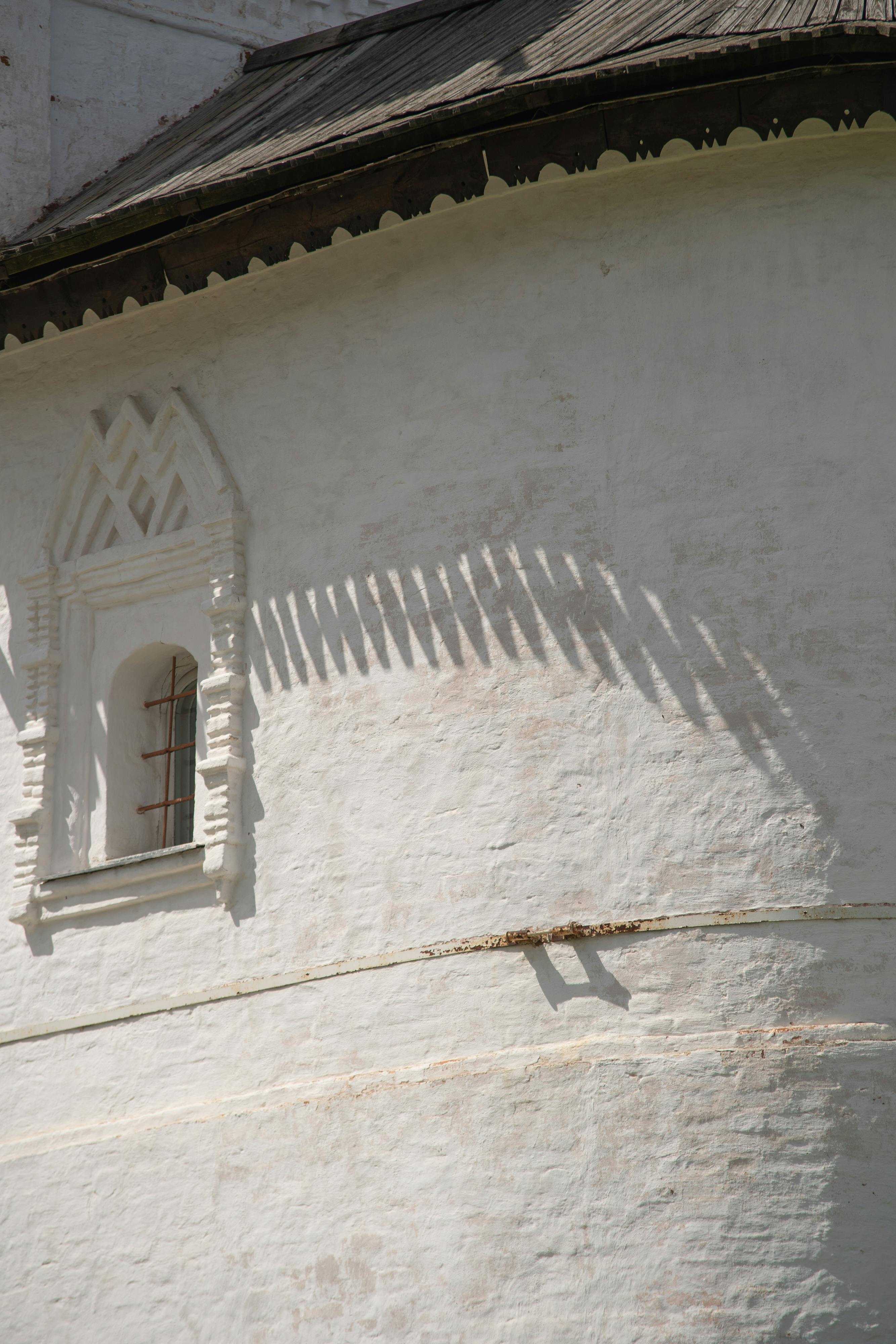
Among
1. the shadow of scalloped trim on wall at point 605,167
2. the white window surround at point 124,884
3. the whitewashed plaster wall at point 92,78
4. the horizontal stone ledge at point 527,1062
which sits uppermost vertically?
the whitewashed plaster wall at point 92,78

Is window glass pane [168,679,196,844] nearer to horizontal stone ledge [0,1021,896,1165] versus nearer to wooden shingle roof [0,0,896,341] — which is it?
horizontal stone ledge [0,1021,896,1165]

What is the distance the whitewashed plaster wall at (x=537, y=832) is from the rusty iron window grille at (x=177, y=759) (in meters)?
0.67

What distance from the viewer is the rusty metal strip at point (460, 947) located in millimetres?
7457

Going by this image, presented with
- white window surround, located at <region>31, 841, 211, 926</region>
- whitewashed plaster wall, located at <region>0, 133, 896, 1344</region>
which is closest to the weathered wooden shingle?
whitewashed plaster wall, located at <region>0, 133, 896, 1344</region>

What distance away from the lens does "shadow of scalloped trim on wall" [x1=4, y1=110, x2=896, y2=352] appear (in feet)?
26.7

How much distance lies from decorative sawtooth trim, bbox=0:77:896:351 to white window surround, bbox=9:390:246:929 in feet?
2.19

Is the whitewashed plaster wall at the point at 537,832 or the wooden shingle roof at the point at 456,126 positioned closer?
the whitewashed plaster wall at the point at 537,832

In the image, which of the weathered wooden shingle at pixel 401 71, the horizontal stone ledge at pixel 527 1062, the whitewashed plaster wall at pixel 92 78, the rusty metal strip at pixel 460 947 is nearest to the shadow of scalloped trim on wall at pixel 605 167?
the weathered wooden shingle at pixel 401 71

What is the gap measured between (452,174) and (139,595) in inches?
109

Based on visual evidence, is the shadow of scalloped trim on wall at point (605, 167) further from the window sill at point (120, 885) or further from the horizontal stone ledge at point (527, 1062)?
the horizontal stone ledge at point (527, 1062)

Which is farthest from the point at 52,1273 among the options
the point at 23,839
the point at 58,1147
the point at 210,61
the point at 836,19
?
the point at 210,61

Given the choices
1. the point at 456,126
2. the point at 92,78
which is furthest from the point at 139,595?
the point at 92,78

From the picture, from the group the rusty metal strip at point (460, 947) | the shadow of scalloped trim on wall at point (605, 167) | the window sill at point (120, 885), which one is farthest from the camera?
the window sill at point (120, 885)

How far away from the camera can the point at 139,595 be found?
31.3 ft
